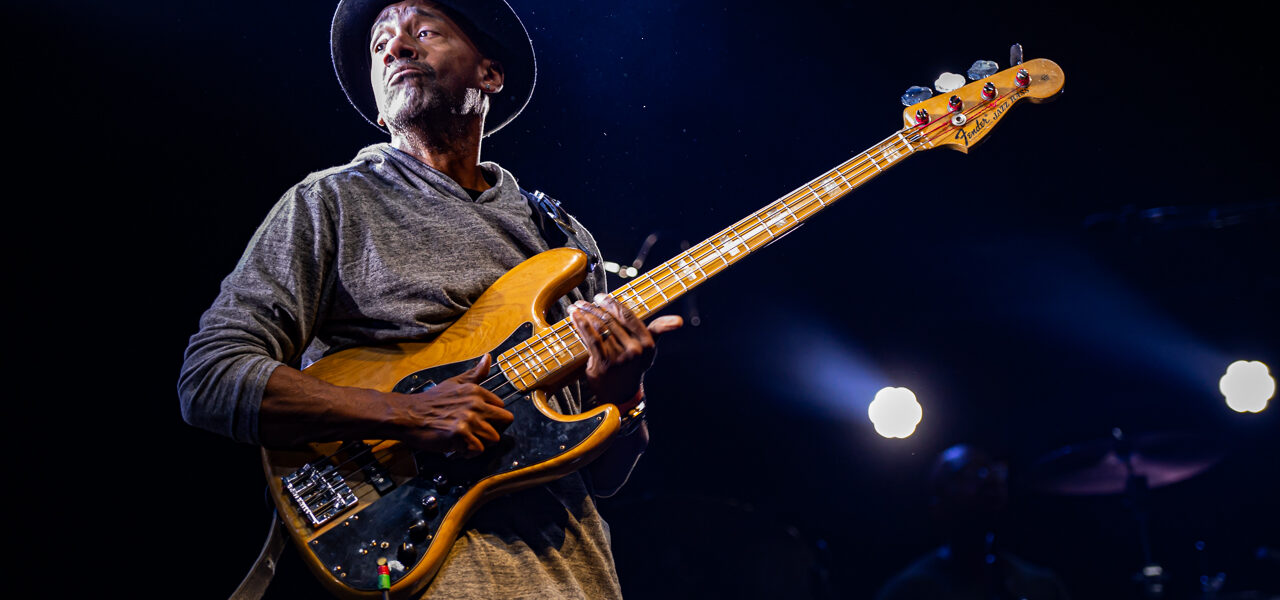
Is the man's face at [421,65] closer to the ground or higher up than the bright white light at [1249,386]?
higher up

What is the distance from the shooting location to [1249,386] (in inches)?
235

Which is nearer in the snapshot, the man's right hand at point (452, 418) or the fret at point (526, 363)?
the man's right hand at point (452, 418)

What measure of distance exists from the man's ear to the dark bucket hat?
0.9 inches

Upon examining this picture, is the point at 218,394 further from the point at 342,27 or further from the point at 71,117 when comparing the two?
the point at 71,117

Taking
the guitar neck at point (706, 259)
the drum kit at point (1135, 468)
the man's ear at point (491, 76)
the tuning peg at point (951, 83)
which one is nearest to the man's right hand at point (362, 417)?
the guitar neck at point (706, 259)

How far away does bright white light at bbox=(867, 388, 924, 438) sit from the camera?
6.29 metres

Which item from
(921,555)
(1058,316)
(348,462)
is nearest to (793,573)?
(921,555)

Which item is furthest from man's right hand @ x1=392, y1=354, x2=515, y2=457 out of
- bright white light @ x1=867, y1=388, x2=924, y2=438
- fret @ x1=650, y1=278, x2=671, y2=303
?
bright white light @ x1=867, y1=388, x2=924, y2=438

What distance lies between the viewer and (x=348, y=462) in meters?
1.95

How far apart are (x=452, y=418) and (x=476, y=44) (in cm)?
170

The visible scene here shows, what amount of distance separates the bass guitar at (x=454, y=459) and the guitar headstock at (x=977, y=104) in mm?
612

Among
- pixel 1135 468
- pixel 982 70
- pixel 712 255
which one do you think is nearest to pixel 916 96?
pixel 982 70

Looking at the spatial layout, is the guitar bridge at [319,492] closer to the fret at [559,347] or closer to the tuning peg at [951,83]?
the fret at [559,347]

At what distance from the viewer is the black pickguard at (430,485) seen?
181 centimetres
